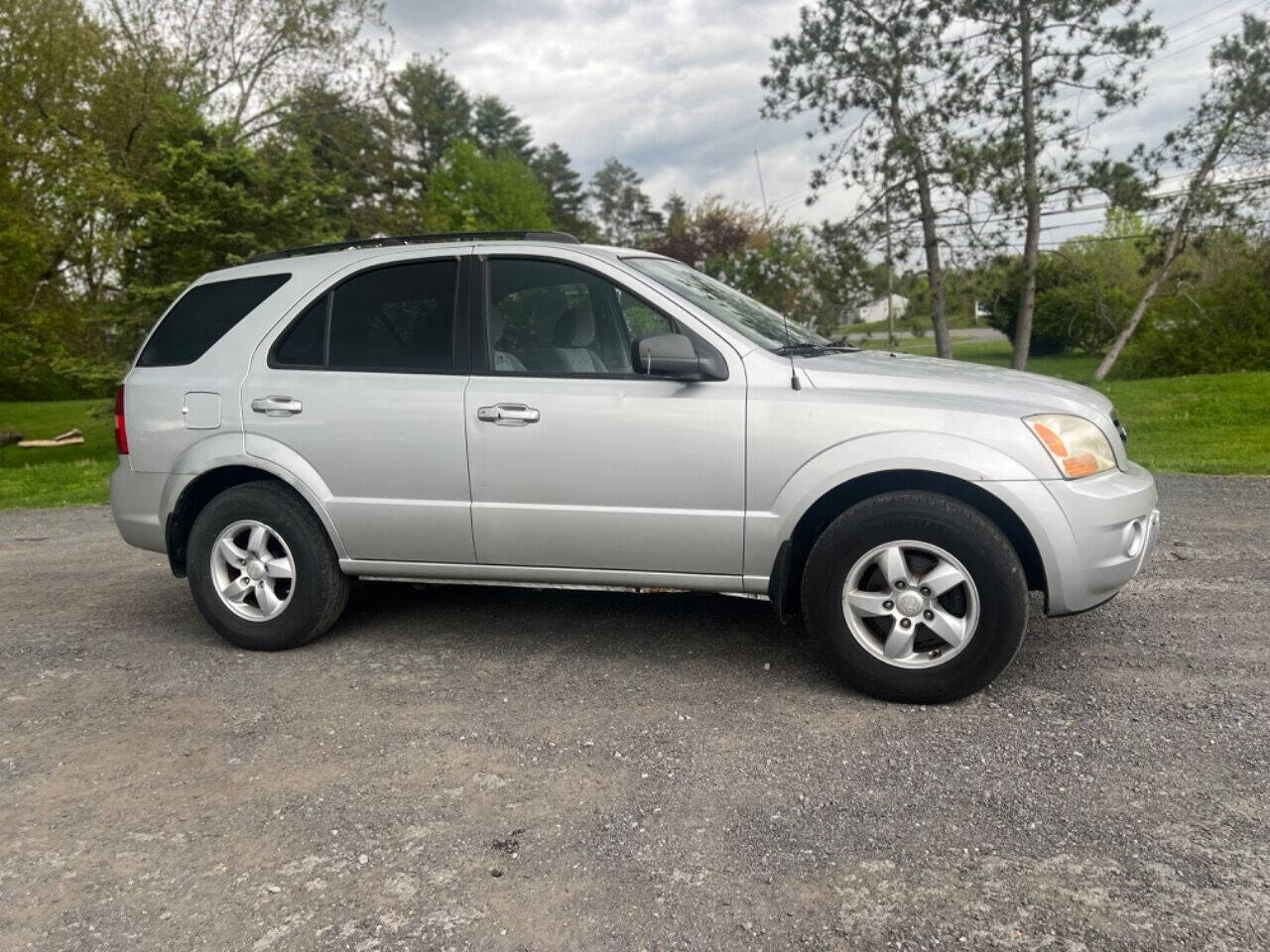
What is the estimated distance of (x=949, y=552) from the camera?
3650mm

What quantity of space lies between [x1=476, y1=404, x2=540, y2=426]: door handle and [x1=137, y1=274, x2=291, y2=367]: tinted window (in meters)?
1.39

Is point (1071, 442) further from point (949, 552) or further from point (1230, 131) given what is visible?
point (1230, 131)

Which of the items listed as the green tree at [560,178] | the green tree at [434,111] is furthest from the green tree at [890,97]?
the green tree at [560,178]

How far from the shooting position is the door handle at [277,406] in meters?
4.52

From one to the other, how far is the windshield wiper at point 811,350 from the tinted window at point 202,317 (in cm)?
248

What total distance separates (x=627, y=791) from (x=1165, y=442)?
36.7 feet

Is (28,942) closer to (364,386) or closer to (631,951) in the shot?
(631,951)

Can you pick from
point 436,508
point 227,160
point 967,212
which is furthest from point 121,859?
point 967,212

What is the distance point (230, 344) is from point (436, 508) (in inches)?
54.9

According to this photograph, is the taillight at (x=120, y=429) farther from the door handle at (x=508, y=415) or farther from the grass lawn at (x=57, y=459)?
the grass lawn at (x=57, y=459)

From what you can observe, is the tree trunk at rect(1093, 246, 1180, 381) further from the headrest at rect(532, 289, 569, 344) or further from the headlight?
the headrest at rect(532, 289, 569, 344)

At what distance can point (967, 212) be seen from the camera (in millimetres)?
17281

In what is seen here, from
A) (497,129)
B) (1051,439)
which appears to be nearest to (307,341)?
(1051,439)

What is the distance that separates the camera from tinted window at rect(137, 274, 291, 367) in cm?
478
